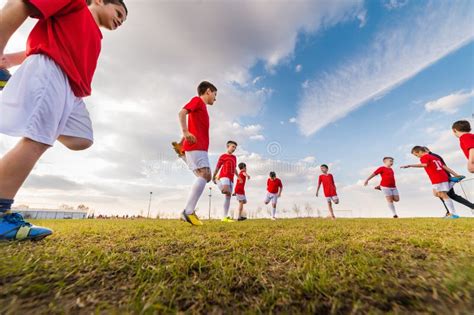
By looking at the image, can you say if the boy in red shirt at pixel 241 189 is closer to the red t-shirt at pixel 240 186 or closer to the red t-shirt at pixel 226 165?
the red t-shirt at pixel 240 186

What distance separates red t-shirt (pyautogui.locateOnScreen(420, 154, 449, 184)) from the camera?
901cm

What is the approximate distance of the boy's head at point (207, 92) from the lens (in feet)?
17.0

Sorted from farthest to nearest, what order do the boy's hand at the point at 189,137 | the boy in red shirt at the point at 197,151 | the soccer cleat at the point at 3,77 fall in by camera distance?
the boy in red shirt at the point at 197,151 < the boy's hand at the point at 189,137 < the soccer cleat at the point at 3,77

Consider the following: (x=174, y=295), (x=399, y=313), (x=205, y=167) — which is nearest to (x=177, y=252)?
(x=174, y=295)

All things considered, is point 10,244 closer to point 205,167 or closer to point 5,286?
point 5,286

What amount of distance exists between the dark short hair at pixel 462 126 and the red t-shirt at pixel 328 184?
6.46 meters

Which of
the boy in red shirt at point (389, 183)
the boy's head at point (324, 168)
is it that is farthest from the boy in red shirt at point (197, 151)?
the boy in red shirt at point (389, 183)

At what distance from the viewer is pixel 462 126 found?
6.28m

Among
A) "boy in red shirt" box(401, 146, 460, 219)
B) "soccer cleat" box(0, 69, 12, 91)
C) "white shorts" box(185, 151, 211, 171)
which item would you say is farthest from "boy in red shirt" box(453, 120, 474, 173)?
"soccer cleat" box(0, 69, 12, 91)

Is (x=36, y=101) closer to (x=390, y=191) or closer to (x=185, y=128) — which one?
(x=185, y=128)

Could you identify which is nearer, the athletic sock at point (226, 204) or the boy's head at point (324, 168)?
the athletic sock at point (226, 204)

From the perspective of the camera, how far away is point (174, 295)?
3.48 ft

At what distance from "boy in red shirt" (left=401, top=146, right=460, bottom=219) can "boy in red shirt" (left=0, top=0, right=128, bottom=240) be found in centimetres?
1119

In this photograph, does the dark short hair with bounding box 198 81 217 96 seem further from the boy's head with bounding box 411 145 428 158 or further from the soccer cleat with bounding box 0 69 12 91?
the boy's head with bounding box 411 145 428 158
